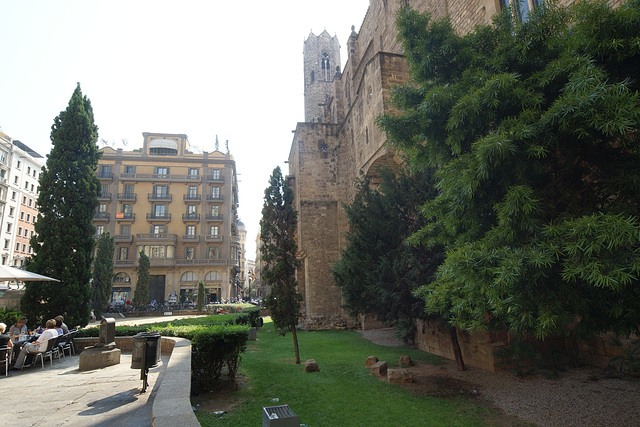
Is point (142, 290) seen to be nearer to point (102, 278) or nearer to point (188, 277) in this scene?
point (102, 278)

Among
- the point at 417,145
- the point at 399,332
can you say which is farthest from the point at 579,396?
the point at 399,332

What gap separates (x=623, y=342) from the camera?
794 centimetres

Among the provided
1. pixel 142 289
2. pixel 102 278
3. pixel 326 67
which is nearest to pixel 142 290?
pixel 142 289

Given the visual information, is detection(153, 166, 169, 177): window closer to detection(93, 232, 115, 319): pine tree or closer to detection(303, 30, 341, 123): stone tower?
detection(93, 232, 115, 319): pine tree

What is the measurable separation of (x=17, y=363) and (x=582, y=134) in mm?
11033

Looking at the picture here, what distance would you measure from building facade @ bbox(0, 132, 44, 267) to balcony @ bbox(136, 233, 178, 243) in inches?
466

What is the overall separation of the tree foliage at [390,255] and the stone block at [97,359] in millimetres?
6718

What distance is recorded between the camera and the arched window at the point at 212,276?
4266 centimetres

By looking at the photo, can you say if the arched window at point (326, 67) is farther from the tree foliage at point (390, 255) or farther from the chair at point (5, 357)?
the chair at point (5, 357)

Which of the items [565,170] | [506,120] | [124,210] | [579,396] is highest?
[124,210]

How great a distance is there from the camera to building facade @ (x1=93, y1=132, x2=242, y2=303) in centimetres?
4141

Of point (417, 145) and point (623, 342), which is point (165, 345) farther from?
point (623, 342)

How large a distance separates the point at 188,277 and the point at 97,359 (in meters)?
36.2

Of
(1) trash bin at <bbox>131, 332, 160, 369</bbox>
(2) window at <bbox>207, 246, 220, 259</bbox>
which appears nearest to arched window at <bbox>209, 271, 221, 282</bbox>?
(2) window at <bbox>207, 246, 220, 259</bbox>
